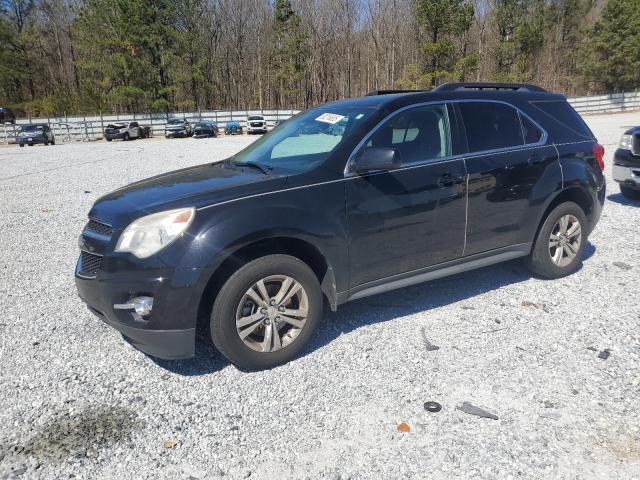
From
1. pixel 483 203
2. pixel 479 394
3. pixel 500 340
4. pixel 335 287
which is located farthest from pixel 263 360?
pixel 483 203

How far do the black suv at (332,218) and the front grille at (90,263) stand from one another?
0.7 inches

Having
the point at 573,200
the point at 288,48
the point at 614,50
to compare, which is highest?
the point at 288,48

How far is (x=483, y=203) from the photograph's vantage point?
406cm

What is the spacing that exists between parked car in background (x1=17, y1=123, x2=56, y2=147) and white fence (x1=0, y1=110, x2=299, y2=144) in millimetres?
5333

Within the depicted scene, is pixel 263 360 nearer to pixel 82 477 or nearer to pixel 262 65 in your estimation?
pixel 82 477

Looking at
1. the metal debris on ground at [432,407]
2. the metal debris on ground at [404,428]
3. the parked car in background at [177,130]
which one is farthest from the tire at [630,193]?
the parked car in background at [177,130]

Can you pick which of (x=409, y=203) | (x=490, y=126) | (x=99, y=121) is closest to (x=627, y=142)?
(x=490, y=126)

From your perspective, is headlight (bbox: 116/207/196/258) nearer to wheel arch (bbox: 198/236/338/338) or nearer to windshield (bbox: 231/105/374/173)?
wheel arch (bbox: 198/236/338/338)

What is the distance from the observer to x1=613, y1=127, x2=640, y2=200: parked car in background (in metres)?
7.50

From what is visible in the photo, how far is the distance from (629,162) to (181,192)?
7.31 m

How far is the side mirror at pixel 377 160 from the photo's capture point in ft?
11.0

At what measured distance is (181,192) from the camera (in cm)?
331

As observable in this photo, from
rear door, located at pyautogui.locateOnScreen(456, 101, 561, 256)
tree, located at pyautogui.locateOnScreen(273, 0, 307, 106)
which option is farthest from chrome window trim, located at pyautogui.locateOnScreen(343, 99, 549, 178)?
tree, located at pyautogui.locateOnScreen(273, 0, 307, 106)

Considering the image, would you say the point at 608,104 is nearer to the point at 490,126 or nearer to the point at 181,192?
the point at 490,126
